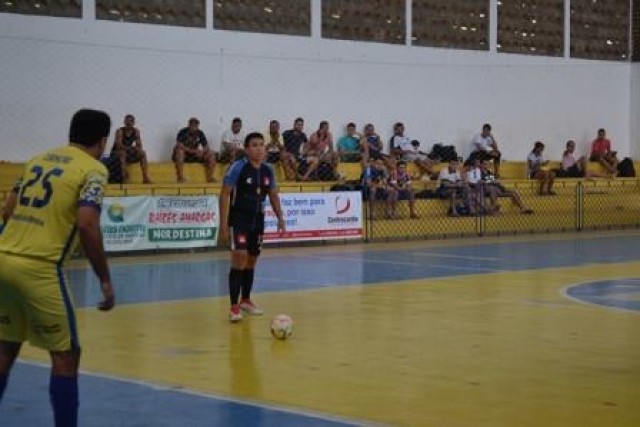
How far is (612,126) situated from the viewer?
36688mm

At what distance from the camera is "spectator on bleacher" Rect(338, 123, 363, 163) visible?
2872 centimetres

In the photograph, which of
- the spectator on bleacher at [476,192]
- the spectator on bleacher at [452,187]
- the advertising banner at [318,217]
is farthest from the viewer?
the spectator on bleacher at [476,192]

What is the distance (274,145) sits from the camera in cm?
2695

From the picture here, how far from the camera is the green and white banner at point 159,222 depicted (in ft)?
71.5

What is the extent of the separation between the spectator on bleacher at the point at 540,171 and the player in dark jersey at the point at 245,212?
18338 mm

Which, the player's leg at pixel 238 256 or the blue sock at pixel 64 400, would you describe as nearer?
the blue sock at pixel 64 400

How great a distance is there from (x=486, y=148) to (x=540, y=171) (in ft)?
5.00

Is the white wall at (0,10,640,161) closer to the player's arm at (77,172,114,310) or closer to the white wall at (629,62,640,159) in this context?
the white wall at (629,62,640,159)

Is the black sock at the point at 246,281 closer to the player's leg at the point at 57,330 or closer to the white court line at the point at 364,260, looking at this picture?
the player's leg at the point at 57,330

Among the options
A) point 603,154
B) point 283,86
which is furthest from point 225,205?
point 603,154

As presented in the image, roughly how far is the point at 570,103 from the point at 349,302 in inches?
873

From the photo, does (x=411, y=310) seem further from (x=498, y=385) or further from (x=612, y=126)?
(x=612, y=126)

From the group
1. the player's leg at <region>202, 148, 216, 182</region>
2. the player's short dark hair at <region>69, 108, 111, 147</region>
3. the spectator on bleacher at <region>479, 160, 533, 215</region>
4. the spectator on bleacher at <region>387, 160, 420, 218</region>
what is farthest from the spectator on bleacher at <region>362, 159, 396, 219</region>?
the player's short dark hair at <region>69, 108, 111, 147</region>

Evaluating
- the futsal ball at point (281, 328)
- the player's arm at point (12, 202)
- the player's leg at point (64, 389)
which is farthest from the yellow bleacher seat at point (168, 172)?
the player's leg at point (64, 389)
